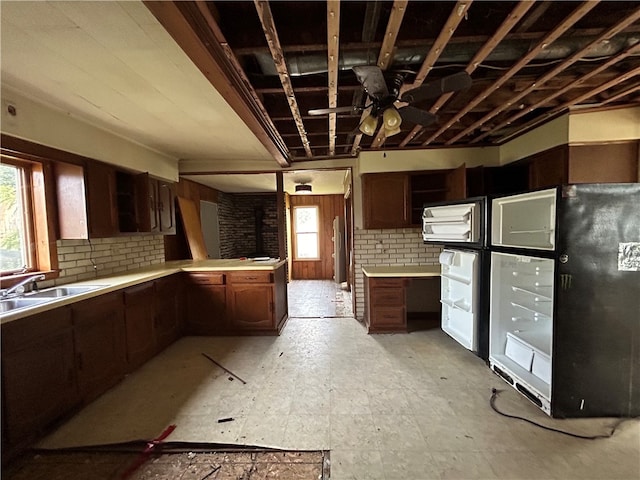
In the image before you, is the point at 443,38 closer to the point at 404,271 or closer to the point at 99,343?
the point at 404,271

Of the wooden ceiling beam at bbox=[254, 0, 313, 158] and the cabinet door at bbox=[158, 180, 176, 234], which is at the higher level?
the wooden ceiling beam at bbox=[254, 0, 313, 158]

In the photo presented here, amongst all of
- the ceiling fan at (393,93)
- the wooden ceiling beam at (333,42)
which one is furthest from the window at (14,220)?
the wooden ceiling beam at (333,42)

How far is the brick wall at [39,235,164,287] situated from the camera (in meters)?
2.75

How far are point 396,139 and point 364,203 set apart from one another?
0.91 meters

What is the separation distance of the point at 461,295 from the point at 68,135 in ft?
13.7

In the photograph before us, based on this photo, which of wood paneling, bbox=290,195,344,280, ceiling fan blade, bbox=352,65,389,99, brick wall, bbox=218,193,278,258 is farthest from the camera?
wood paneling, bbox=290,195,344,280

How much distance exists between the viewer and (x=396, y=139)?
383 centimetres

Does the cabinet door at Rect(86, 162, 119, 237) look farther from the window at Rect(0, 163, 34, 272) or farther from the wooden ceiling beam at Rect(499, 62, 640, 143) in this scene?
the wooden ceiling beam at Rect(499, 62, 640, 143)

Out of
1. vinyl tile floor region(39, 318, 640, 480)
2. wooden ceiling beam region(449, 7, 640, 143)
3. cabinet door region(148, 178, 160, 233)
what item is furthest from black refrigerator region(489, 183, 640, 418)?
cabinet door region(148, 178, 160, 233)

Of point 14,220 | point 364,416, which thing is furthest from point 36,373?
point 364,416

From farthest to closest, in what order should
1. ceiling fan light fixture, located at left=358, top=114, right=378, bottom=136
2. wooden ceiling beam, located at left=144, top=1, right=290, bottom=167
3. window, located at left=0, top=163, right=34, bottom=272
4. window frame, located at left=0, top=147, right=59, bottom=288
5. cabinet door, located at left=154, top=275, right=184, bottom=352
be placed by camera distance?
cabinet door, located at left=154, top=275, right=184, bottom=352 < window frame, located at left=0, top=147, right=59, bottom=288 < window, located at left=0, top=163, right=34, bottom=272 < ceiling fan light fixture, located at left=358, top=114, right=378, bottom=136 < wooden ceiling beam, located at left=144, top=1, right=290, bottom=167

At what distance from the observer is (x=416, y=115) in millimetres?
2174

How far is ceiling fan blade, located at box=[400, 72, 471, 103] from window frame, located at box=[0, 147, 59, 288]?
3.03 m

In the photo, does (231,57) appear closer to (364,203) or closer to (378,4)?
(378,4)
